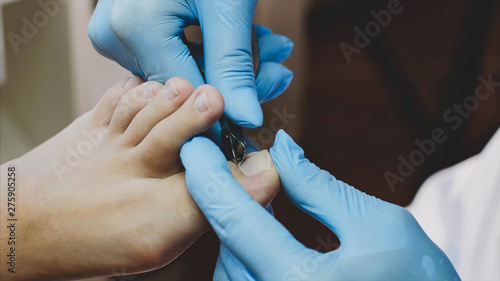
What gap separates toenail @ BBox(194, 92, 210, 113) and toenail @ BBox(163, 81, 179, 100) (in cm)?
5

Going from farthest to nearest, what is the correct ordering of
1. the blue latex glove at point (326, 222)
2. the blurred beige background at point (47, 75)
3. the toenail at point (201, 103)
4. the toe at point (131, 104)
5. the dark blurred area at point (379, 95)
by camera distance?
the dark blurred area at point (379, 95)
the blurred beige background at point (47, 75)
the toe at point (131, 104)
the toenail at point (201, 103)
the blue latex glove at point (326, 222)

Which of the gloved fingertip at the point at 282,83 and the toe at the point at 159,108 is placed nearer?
the toe at the point at 159,108

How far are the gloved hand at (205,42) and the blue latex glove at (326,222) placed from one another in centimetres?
12

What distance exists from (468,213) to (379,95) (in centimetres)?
112

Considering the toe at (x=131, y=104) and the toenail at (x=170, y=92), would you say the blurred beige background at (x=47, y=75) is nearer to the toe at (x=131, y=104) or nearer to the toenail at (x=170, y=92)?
the toe at (x=131, y=104)

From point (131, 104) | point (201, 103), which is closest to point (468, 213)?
point (201, 103)

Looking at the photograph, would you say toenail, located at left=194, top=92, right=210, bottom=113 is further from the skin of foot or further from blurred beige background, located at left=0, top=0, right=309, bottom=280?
blurred beige background, located at left=0, top=0, right=309, bottom=280

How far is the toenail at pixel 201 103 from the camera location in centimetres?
62

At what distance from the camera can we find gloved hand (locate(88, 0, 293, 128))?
2.19 ft

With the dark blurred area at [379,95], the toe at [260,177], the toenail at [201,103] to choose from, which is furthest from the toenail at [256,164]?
the dark blurred area at [379,95]

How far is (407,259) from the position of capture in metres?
0.51

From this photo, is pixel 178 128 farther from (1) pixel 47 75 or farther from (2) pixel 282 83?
(1) pixel 47 75

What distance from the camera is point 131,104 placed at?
779 mm

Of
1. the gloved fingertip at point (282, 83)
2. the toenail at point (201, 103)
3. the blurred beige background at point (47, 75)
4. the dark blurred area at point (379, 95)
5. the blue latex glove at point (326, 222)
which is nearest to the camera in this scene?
the blue latex glove at point (326, 222)
